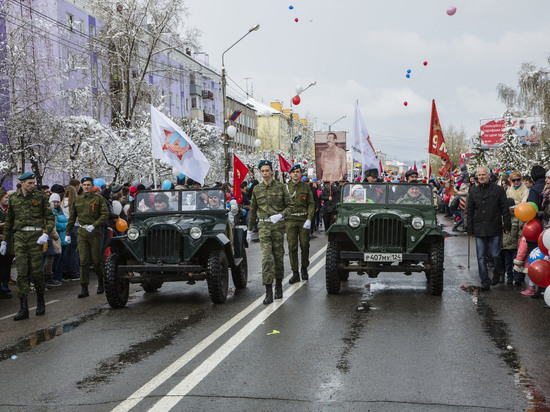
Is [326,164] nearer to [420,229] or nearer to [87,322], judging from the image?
[420,229]

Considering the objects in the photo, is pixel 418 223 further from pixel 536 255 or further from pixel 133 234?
pixel 133 234

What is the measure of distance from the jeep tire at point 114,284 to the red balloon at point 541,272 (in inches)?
221

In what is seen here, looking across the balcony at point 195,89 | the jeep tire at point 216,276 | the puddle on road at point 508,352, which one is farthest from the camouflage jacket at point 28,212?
the balcony at point 195,89

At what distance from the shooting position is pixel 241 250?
36.7ft

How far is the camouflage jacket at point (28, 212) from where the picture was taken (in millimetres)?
9648

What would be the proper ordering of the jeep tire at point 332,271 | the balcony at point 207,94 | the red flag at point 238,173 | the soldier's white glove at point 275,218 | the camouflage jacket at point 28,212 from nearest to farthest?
the camouflage jacket at point 28,212 → the soldier's white glove at point 275,218 → the jeep tire at point 332,271 → the red flag at point 238,173 → the balcony at point 207,94

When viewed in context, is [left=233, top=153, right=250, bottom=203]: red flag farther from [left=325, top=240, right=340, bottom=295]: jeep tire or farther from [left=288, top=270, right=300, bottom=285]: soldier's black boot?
[left=325, top=240, right=340, bottom=295]: jeep tire

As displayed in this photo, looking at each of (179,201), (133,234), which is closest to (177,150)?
(179,201)

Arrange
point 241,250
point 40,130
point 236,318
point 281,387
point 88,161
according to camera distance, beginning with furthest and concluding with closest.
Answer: point 88,161 → point 40,130 → point 241,250 → point 236,318 → point 281,387

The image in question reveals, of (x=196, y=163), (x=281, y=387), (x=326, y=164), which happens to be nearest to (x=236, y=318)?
(x=281, y=387)

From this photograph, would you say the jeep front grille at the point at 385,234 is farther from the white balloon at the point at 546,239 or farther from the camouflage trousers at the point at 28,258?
the camouflage trousers at the point at 28,258

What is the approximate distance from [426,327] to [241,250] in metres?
4.11

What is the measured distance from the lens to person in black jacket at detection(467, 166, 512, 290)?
428 inches

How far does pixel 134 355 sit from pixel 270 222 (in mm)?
3696
